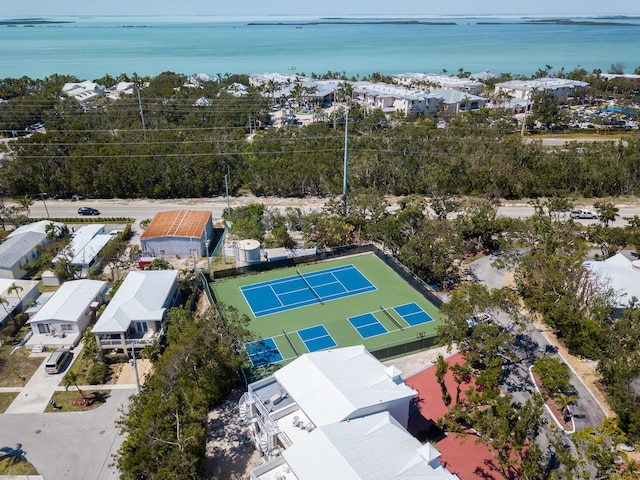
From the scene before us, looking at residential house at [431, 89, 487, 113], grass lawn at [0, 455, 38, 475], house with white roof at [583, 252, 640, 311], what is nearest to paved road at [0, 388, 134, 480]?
grass lawn at [0, 455, 38, 475]

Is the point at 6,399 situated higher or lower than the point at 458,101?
lower

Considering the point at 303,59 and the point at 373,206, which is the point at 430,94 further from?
the point at 303,59

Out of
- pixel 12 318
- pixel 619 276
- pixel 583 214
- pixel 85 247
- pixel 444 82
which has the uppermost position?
pixel 444 82

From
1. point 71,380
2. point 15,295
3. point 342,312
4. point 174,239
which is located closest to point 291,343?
point 342,312

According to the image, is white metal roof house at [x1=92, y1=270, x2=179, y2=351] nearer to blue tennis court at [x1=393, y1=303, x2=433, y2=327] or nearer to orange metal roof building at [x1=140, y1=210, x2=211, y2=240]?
orange metal roof building at [x1=140, y1=210, x2=211, y2=240]

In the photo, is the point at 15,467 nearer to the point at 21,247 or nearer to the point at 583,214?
the point at 21,247

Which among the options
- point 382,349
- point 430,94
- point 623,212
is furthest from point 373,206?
point 430,94
